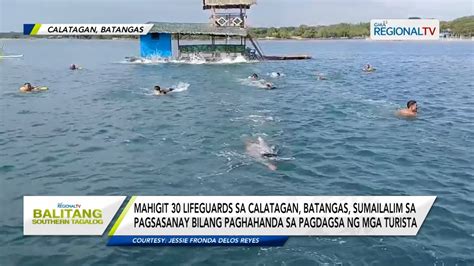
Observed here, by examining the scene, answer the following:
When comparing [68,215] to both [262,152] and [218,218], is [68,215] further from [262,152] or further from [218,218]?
[262,152]

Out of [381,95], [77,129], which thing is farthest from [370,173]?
[381,95]

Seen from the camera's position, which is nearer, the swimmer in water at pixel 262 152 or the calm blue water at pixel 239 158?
the calm blue water at pixel 239 158

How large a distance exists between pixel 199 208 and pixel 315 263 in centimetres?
248

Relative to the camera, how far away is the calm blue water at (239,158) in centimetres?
898

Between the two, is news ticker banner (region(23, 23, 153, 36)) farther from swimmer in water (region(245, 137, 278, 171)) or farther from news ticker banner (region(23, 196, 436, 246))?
news ticker banner (region(23, 196, 436, 246))

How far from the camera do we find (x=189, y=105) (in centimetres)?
2711

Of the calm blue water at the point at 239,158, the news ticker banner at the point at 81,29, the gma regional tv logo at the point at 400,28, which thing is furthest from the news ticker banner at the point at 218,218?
the gma regional tv logo at the point at 400,28

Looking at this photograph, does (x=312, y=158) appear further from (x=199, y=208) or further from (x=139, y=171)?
(x=199, y=208)

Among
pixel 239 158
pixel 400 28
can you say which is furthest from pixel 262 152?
pixel 400 28

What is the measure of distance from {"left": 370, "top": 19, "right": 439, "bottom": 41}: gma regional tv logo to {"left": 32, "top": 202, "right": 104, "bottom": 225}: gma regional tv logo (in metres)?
44.1

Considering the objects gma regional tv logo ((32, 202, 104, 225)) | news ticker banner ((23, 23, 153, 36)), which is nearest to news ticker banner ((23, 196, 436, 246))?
gma regional tv logo ((32, 202, 104, 225))

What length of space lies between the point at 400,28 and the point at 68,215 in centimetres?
5139

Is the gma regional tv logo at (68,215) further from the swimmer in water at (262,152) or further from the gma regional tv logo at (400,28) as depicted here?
the gma regional tv logo at (400,28)

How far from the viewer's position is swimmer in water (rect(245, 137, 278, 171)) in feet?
48.0
